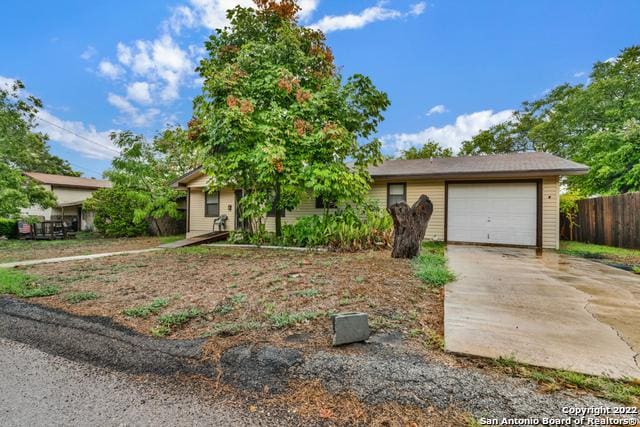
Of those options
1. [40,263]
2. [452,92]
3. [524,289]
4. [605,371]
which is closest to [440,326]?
[605,371]

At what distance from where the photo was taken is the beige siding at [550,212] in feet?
29.1

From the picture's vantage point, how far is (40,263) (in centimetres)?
672

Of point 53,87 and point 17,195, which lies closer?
point 17,195

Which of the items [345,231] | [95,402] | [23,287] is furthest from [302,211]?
[95,402]

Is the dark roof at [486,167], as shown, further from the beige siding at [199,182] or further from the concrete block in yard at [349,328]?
the concrete block in yard at [349,328]

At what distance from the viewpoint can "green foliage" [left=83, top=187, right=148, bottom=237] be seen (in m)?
14.5

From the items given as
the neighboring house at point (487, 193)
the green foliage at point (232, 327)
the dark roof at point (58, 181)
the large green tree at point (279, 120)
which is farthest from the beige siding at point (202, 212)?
the dark roof at point (58, 181)

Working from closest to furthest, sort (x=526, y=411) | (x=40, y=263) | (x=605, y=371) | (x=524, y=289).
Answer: (x=526, y=411) < (x=605, y=371) < (x=524, y=289) < (x=40, y=263)

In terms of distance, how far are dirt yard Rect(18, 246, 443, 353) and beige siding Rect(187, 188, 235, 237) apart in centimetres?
722

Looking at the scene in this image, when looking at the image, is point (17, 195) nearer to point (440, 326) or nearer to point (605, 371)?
point (440, 326)

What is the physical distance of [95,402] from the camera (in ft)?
5.94

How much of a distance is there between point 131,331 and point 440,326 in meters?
3.08

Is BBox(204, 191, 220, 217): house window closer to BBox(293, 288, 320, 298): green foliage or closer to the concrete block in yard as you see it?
BBox(293, 288, 320, 298): green foliage

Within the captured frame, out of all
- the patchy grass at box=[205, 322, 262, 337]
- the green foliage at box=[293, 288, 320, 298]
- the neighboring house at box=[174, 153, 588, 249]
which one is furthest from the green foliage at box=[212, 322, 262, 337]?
the neighboring house at box=[174, 153, 588, 249]
